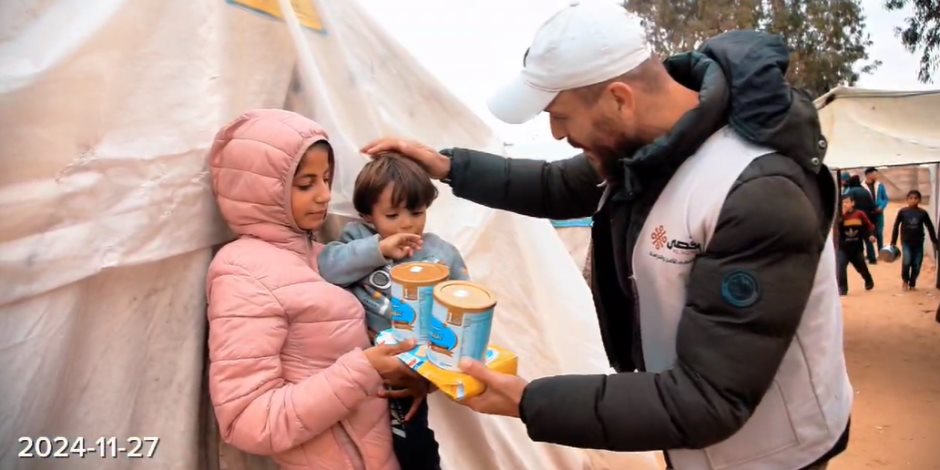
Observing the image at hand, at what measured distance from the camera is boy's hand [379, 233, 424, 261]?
6.51 ft

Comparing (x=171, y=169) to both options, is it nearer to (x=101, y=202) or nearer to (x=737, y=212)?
(x=101, y=202)

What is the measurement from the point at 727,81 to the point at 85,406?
1768mm

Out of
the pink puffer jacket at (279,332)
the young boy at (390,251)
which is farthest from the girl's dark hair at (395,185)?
the pink puffer jacket at (279,332)

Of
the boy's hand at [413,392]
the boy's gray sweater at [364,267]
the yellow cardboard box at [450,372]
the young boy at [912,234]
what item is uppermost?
the boy's gray sweater at [364,267]

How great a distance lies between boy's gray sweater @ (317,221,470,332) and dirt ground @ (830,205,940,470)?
12.6 feet

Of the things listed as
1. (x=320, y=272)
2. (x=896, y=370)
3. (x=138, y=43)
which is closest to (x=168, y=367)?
(x=320, y=272)

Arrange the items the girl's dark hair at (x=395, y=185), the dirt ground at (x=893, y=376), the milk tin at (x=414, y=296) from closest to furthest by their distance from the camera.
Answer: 1. the milk tin at (x=414, y=296)
2. the girl's dark hair at (x=395, y=185)
3. the dirt ground at (x=893, y=376)

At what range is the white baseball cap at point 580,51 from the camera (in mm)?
1595

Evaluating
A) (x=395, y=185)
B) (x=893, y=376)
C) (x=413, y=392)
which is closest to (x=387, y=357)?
(x=413, y=392)

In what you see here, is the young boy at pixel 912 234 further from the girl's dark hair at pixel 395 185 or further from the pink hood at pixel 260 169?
the pink hood at pixel 260 169

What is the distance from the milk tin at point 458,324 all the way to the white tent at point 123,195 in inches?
31.6

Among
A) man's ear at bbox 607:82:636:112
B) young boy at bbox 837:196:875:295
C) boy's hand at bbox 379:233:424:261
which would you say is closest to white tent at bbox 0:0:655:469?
boy's hand at bbox 379:233:424:261

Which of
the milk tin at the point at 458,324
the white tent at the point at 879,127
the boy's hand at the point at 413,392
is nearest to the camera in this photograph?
the milk tin at the point at 458,324

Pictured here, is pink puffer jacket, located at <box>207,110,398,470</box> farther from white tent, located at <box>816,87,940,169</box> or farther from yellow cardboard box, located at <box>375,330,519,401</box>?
white tent, located at <box>816,87,940,169</box>
